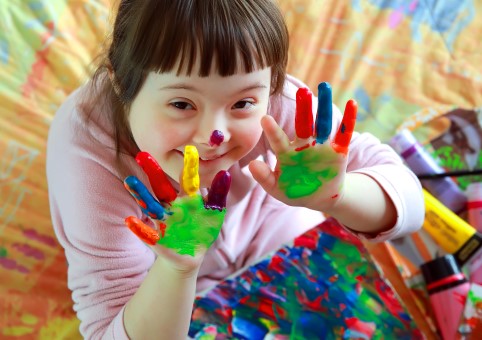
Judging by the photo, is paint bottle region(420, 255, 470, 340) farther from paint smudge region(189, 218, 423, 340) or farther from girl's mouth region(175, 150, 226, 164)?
girl's mouth region(175, 150, 226, 164)

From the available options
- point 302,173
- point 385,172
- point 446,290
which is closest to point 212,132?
point 302,173

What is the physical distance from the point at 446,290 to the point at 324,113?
0.52 m

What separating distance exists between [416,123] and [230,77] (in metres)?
0.71

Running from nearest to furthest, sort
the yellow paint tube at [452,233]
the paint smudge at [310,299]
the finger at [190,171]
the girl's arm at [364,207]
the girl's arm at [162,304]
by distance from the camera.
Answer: the finger at [190,171], the girl's arm at [162,304], the girl's arm at [364,207], the paint smudge at [310,299], the yellow paint tube at [452,233]

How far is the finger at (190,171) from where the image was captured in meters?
0.55

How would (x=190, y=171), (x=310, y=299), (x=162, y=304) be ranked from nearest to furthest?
(x=190, y=171), (x=162, y=304), (x=310, y=299)

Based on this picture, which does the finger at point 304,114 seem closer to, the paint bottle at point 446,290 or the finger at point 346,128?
the finger at point 346,128

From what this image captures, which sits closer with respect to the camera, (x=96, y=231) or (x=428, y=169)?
(x=96, y=231)

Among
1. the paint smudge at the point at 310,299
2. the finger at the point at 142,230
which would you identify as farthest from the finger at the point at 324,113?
the paint smudge at the point at 310,299

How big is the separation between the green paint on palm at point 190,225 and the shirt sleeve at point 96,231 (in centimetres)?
19

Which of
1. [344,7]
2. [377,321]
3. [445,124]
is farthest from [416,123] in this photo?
[377,321]

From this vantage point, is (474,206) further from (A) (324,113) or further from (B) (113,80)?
(B) (113,80)

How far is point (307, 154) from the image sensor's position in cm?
63

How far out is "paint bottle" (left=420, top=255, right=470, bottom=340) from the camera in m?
0.94
